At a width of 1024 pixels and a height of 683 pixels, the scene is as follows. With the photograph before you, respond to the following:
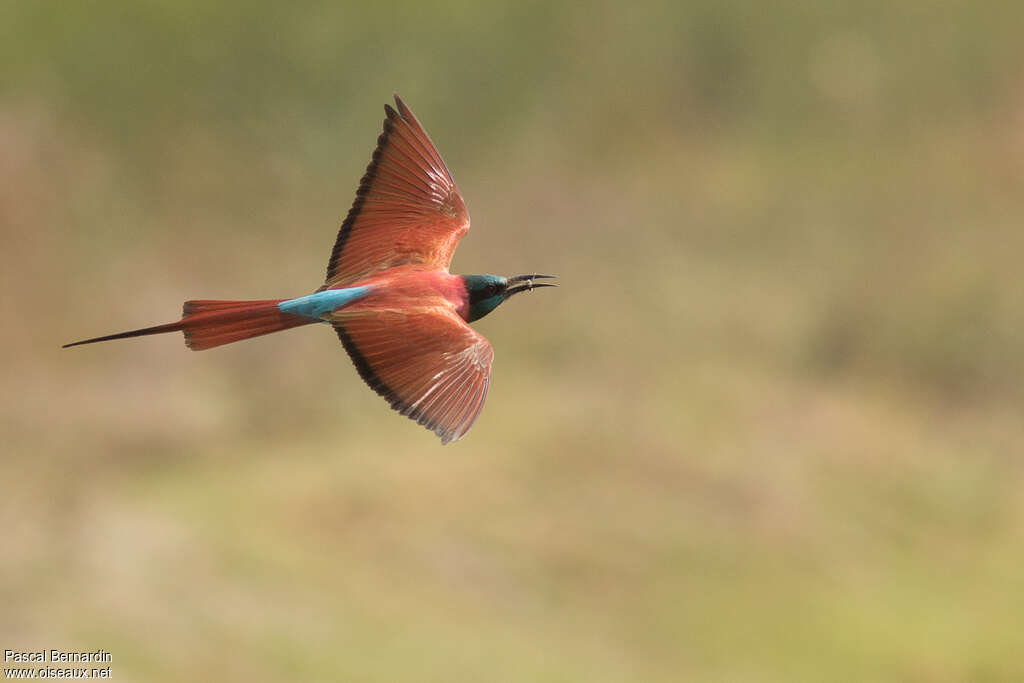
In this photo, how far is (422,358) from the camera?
141 inches

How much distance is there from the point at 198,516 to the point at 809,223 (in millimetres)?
7201

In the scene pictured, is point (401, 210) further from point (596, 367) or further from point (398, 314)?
point (596, 367)

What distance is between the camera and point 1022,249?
15281 mm

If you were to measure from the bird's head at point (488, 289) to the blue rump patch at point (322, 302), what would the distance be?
10.3 inches

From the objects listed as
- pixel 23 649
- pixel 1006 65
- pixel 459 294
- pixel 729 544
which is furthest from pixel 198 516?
pixel 1006 65

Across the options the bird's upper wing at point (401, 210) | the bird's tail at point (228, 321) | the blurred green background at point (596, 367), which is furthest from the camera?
the blurred green background at point (596, 367)

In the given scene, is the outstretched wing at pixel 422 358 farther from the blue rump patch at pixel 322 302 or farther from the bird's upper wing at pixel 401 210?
the bird's upper wing at pixel 401 210

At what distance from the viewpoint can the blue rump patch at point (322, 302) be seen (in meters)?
3.54

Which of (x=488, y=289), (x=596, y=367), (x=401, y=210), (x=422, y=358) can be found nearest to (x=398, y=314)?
(x=422, y=358)

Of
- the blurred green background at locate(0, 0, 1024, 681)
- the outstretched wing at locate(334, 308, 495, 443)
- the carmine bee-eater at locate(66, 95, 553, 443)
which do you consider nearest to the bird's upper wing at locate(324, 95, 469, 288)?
the carmine bee-eater at locate(66, 95, 553, 443)

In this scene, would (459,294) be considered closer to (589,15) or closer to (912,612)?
(912,612)

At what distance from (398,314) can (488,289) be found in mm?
238

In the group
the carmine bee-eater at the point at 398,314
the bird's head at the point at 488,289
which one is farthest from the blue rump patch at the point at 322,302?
the bird's head at the point at 488,289

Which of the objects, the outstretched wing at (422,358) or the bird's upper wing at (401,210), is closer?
the outstretched wing at (422,358)
